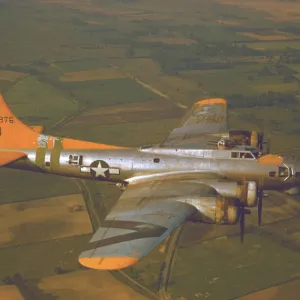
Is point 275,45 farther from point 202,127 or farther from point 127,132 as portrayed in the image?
point 202,127

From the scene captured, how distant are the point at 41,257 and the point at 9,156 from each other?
14.5 meters

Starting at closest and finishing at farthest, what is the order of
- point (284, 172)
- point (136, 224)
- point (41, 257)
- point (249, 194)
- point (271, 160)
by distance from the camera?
point (136, 224) < point (249, 194) < point (271, 160) < point (284, 172) < point (41, 257)

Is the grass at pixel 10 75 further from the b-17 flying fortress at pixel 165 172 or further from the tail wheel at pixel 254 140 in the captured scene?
the tail wheel at pixel 254 140

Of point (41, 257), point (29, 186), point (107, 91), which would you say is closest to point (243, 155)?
point (41, 257)

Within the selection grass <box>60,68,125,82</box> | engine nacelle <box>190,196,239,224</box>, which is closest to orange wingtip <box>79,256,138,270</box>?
engine nacelle <box>190,196,239,224</box>

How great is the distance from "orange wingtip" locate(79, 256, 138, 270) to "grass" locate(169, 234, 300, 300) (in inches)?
836

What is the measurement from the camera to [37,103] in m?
107

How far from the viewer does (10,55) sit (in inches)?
6511

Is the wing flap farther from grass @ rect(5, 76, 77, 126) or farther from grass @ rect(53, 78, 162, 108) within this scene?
grass @ rect(53, 78, 162, 108)

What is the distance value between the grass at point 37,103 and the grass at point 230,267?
51.4 m

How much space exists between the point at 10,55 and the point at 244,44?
8752cm

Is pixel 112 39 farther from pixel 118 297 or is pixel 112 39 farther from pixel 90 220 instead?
pixel 118 297

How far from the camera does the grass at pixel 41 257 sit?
48.0m

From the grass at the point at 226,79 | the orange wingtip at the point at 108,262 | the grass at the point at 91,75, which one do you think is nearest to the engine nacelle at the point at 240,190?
the orange wingtip at the point at 108,262
